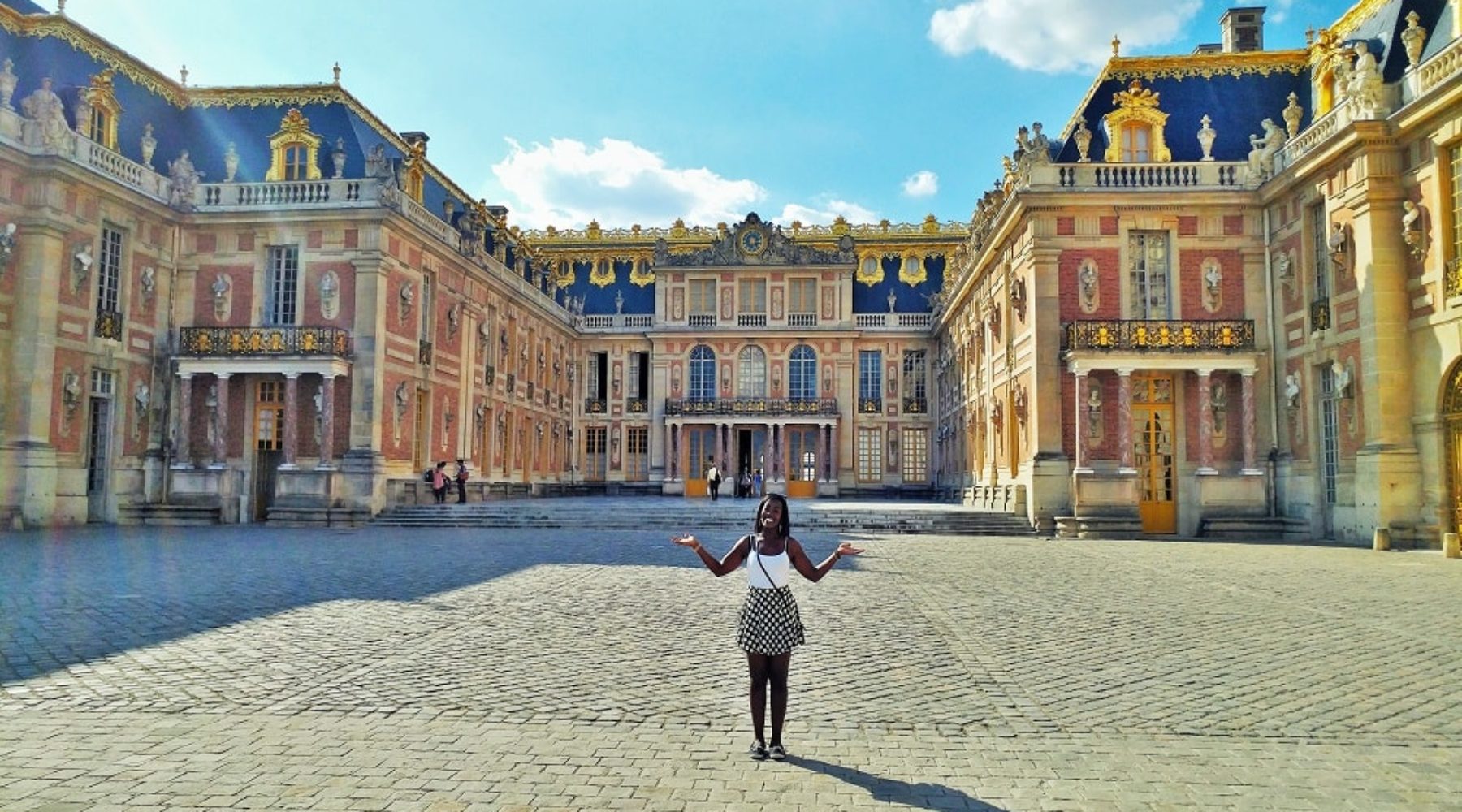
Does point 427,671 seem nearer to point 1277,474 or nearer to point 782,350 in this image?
point 1277,474

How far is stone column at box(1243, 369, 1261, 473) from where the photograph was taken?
22.1 metres

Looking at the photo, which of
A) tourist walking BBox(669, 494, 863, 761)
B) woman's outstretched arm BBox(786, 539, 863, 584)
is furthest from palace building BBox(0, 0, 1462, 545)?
tourist walking BBox(669, 494, 863, 761)

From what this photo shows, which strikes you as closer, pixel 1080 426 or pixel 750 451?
pixel 1080 426

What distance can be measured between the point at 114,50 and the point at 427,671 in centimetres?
2531

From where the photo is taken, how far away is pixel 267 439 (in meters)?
25.3

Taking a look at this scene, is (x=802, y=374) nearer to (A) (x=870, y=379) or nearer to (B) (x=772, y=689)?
(A) (x=870, y=379)

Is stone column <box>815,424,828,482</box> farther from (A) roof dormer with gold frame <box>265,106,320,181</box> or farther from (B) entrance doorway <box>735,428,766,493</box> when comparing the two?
(A) roof dormer with gold frame <box>265,106,320,181</box>

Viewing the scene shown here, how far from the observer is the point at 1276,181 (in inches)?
854

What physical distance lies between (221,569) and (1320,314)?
2086cm

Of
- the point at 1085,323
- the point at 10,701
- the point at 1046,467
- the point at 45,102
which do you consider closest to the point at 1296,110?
the point at 1085,323

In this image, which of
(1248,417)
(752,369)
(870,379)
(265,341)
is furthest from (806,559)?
(870,379)

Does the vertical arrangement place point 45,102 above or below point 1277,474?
above

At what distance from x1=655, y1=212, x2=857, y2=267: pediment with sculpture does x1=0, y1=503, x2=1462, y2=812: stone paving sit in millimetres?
32947

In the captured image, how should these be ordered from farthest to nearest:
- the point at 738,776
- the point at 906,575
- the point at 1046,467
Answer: the point at 1046,467 < the point at 906,575 < the point at 738,776
